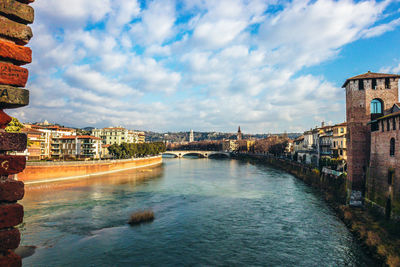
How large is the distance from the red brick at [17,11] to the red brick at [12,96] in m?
1.01

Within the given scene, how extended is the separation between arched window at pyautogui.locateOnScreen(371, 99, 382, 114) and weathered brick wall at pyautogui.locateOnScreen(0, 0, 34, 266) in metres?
33.0

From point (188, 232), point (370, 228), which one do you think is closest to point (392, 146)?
point (370, 228)

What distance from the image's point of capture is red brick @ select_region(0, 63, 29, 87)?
332 cm

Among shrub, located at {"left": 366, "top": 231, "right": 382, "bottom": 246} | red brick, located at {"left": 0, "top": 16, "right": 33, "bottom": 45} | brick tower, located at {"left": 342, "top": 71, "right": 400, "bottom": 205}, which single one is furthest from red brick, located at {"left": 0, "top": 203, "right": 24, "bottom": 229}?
brick tower, located at {"left": 342, "top": 71, "right": 400, "bottom": 205}

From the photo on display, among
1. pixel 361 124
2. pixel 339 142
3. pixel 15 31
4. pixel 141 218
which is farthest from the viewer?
pixel 339 142

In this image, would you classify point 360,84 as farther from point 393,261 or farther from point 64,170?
point 64,170

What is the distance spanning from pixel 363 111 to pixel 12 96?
108 feet

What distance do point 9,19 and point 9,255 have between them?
3100mm

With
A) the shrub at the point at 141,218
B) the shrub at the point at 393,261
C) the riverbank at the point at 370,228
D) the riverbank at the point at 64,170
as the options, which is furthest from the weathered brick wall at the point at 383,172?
the riverbank at the point at 64,170

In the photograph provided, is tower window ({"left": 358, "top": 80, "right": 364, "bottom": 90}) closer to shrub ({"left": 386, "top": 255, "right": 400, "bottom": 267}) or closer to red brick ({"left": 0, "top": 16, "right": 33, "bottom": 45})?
shrub ({"left": 386, "top": 255, "right": 400, "bottom": 267})

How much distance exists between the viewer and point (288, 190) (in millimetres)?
44188

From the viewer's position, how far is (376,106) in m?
28.6

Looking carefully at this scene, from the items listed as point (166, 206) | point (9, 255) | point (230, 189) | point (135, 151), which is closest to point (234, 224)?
point (166, 206)

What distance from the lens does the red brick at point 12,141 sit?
3.29 m
